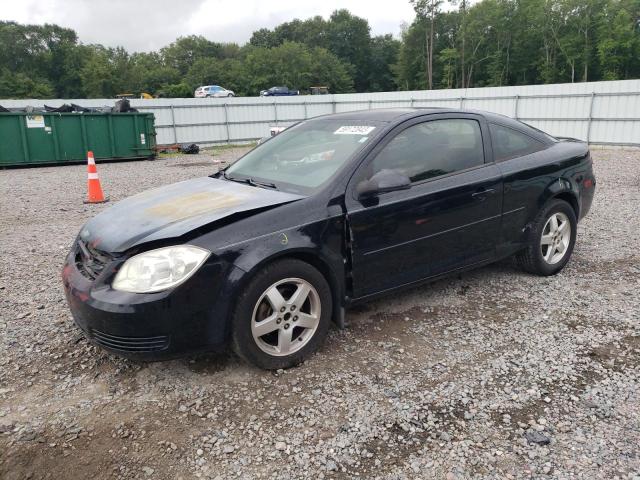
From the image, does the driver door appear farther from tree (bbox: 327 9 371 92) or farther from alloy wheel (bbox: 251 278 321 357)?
tree (bbox: 327 9 371 92)

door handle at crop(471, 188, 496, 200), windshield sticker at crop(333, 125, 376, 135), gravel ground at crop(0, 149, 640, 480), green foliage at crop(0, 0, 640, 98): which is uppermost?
green foliage at crop(0, 0, 640, 98)

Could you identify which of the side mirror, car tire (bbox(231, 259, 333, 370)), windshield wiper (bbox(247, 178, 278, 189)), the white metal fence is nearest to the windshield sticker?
the side mirror

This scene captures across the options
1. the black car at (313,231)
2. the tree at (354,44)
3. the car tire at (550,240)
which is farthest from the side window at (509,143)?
the tree at (354,44)

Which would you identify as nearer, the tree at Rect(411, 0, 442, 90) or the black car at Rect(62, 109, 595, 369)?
the black car at Rect(62, 109, 595, 369)

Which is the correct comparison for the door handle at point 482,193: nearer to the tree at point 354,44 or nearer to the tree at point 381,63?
the tree at point 381,63

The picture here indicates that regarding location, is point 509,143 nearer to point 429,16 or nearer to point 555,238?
point 555,238

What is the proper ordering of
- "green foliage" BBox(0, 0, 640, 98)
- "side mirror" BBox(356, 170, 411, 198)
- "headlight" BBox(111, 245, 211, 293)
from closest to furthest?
"headlight" BBox(111, 245, 211, 293), "side mirror" BBox(356, 170, 411, 198), "green foliage" BBox(0, 0, 640, 98)

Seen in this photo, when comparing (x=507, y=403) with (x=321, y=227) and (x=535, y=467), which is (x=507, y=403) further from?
(x=321, y=227)

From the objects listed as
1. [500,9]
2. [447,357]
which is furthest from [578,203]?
[500,9]

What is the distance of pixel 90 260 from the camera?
10.6 feet

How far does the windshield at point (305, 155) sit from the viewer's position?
143 inches

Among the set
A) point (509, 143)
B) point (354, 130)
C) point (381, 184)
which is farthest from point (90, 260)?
point (509, 143)

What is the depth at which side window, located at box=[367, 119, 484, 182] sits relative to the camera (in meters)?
3.76

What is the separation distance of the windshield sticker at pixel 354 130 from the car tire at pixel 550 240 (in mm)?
1828
